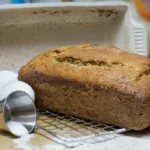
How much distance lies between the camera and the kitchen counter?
71 cm

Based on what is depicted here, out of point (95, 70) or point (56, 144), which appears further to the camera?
point (95, 70)

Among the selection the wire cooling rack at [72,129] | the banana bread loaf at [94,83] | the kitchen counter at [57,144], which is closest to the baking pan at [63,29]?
the banana bread loaf at [94,83]

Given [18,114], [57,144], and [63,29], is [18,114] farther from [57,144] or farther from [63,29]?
[63,29]

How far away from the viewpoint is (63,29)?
1221 mm

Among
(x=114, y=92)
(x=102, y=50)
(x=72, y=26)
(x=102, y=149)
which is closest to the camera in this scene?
(x=102, y=149)

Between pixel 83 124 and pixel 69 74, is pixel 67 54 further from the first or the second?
pixel 83 124

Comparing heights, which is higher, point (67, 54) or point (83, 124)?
point (67, 54)

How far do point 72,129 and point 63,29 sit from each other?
48 centimetres

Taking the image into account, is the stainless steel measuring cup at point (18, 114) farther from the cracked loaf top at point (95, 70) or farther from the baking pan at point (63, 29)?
the baking pan at point (63, 29)

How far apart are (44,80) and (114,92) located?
20 centimetres

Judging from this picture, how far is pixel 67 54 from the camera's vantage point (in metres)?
0.93

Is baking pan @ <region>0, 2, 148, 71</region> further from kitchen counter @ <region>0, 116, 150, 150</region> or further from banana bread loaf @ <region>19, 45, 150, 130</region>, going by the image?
kitchen counter @ <region>0, 116, 150, 150</region>

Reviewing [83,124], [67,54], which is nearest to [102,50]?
[67,54]

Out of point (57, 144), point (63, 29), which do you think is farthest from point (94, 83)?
point (63, 29)
